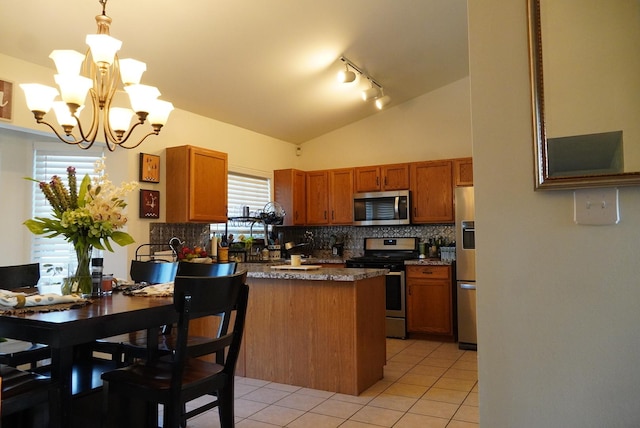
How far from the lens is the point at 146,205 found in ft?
14.0

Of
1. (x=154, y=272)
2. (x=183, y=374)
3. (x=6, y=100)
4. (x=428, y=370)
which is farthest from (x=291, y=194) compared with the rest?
(x=183, y=374)

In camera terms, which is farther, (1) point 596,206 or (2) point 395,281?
(2) point 395,281

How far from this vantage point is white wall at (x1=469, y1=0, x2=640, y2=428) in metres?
1.23

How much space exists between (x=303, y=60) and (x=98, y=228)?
9.28ft

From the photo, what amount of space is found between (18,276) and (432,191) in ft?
14.1

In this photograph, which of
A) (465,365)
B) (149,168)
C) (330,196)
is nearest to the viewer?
(465,365)

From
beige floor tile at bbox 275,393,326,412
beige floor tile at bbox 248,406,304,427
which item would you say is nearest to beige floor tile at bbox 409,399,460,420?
beige floor tile at bbox 275,393,326,412

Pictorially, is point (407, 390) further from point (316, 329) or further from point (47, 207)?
point (47, 207)

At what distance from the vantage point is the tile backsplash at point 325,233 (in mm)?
4494

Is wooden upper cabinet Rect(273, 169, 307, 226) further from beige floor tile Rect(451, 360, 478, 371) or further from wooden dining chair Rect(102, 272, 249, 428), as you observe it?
wooden dining chair Rect(102, 272, 249, 428)

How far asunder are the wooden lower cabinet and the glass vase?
3.71 meters

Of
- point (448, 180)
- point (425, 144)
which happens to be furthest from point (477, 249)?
point (425, 144)

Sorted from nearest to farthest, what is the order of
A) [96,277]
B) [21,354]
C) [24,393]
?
[24,393]
[96,277]
[21,354]

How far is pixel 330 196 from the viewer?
614 centimetres
